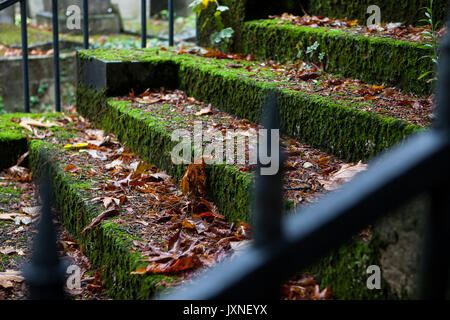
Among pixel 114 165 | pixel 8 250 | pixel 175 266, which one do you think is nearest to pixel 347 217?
pixel 175 266

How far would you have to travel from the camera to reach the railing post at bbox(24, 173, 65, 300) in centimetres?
71

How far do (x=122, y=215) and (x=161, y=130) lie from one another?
678 mm

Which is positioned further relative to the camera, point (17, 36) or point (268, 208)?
point (17, 36)

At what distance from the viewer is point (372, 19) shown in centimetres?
350

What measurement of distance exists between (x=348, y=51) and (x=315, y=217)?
2379 mm

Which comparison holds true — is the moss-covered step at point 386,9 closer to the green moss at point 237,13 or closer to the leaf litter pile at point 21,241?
the green moss at point 237,13

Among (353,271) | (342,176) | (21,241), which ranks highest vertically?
(342,176)

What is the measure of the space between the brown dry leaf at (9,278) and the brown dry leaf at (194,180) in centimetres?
85

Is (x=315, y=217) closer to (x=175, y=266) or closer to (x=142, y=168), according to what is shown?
(x=175, y=266)

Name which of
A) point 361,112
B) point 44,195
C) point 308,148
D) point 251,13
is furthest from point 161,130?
point 44,195

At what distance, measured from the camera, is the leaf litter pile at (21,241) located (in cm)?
212

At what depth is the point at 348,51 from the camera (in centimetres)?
296

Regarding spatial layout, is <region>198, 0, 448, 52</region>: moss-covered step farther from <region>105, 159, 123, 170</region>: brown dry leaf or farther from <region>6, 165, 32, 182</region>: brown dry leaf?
<region>6, 165, 32, 182</region>: brown dry leaf

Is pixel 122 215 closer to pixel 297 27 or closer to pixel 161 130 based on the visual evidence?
pixel 161 130
